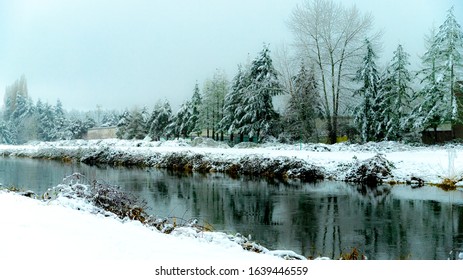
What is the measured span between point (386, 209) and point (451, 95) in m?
11.2

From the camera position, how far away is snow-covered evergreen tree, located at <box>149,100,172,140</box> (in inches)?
1561

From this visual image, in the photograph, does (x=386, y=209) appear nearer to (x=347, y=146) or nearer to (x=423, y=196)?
(x=423, y=196)

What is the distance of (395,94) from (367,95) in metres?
1.75

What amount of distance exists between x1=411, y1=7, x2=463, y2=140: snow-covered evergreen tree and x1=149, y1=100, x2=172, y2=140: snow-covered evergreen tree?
996 inches

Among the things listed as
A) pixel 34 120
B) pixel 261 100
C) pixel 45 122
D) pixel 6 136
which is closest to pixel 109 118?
pixel 45 122

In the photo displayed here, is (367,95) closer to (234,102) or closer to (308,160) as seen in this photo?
(234,102)

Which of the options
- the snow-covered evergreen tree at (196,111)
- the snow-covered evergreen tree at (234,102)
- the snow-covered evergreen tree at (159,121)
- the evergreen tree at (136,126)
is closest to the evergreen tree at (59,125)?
the evergreen tree at (136,126)

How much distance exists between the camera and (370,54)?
968 inches

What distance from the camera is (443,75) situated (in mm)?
17922

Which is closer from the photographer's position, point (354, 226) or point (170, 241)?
Result: point (170, 241)

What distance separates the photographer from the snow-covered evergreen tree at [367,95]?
79.5 ft

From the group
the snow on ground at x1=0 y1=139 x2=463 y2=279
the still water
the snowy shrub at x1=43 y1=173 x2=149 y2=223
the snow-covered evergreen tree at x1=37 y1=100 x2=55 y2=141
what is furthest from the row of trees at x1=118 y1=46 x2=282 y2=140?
the snow on ground at x1=0 y1=139 x2=463 y2=279

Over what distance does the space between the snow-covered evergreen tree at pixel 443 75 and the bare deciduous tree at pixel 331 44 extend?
10.8 feet

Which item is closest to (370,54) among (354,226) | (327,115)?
(327,115)
